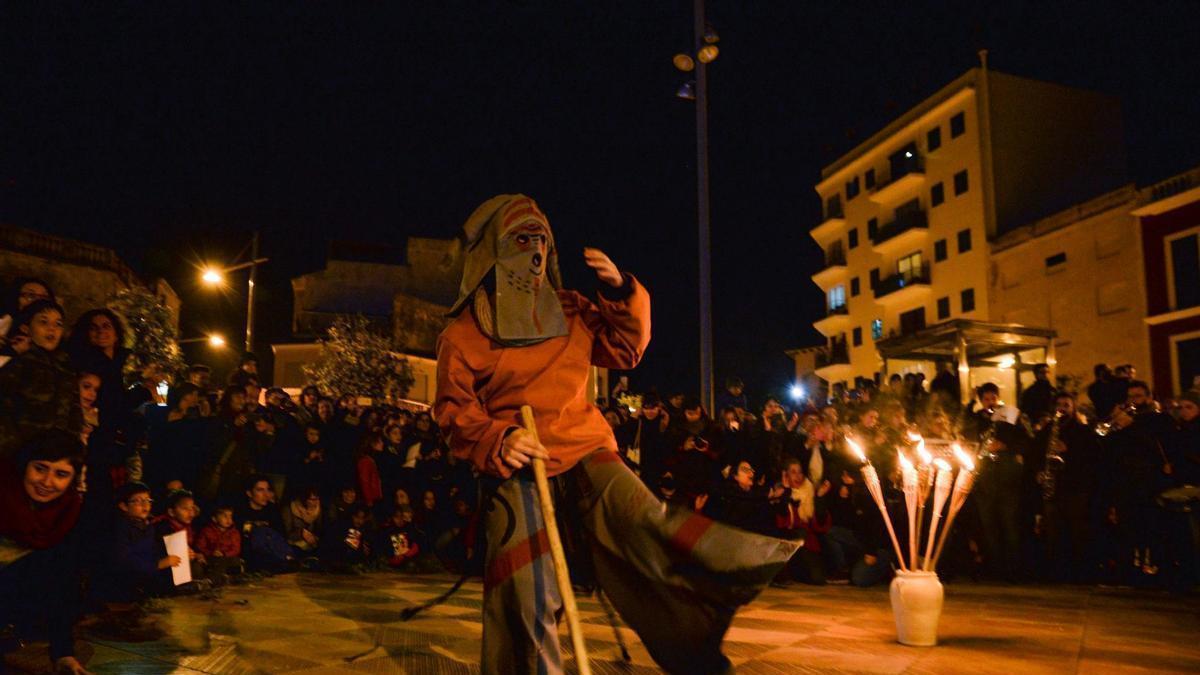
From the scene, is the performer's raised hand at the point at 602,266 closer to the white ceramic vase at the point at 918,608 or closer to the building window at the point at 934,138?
the white ceramic vase at the point at 918,608

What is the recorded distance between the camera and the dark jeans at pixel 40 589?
15.0 ft

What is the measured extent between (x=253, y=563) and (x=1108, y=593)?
8.87 m

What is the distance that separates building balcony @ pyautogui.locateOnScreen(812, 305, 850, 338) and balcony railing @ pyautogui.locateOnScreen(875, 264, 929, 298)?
341 centimetres

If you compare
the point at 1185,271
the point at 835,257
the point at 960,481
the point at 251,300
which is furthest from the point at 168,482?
the point at 835,257

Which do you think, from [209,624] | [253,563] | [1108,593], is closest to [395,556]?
[253,563]

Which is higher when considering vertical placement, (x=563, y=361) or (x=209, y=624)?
(x=563, y=361)

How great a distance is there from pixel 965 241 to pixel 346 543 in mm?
34097

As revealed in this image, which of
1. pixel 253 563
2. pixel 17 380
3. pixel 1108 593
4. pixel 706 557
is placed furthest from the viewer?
pixel 253 563

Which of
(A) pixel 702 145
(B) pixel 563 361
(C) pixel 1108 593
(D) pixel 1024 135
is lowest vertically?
(C) pixel 1108 593

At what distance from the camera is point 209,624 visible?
6250 millimetres

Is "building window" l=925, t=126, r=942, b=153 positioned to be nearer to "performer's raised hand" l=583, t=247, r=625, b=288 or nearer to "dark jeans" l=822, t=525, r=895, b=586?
"dark jeans" l=822, t=525, r=895, b=586

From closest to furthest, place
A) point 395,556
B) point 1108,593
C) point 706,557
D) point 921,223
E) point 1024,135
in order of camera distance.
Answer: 1. point 706,557
2. point 1108,593
3. point 395,556
4. point 1024,135
5. point 921,223

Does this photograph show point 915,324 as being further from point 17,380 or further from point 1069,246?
point 17,380

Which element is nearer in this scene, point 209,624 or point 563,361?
point 563,361
